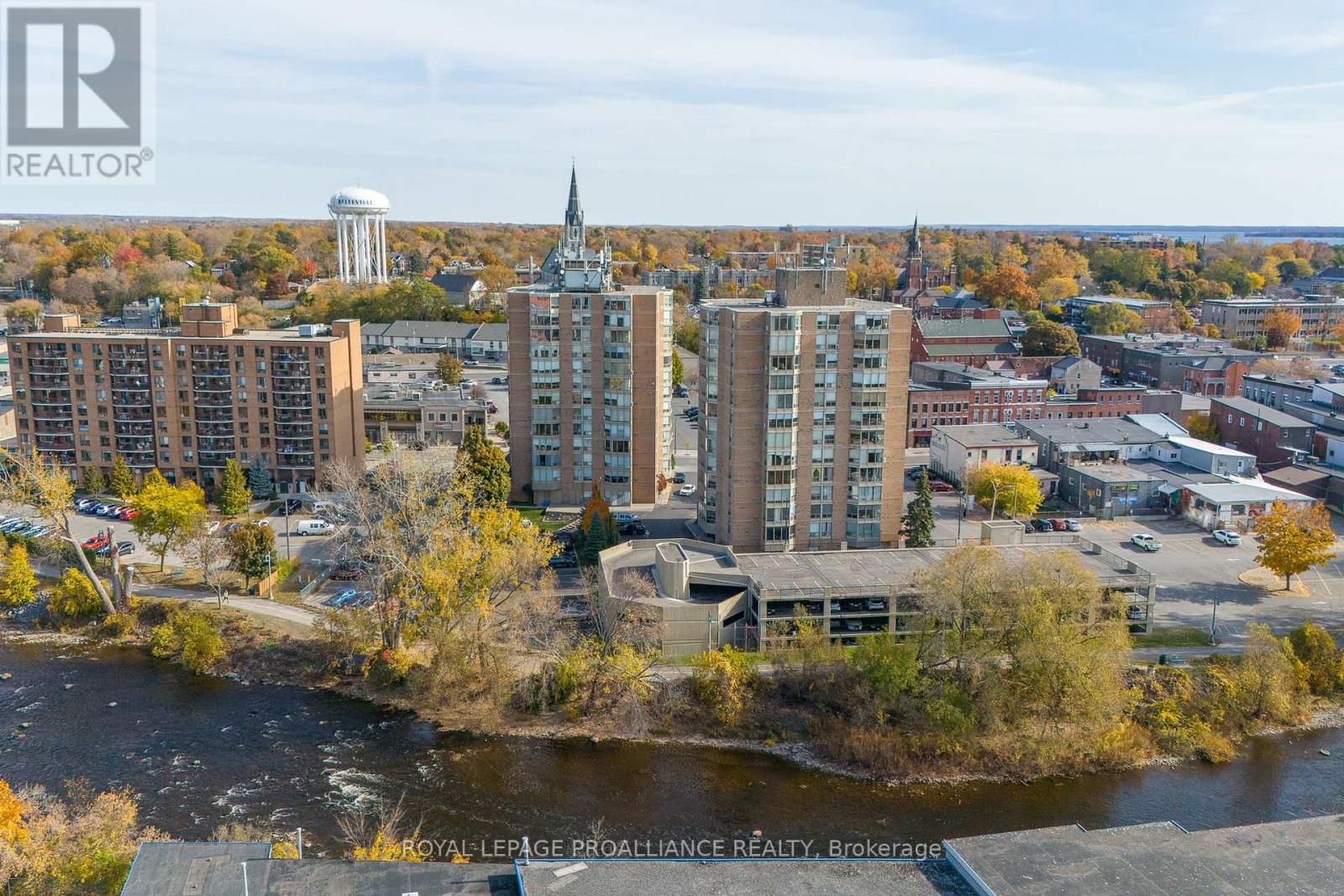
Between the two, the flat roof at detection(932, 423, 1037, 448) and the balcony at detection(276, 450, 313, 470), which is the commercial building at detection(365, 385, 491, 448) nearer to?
the balcony at detection(276, 450, 313, 470)

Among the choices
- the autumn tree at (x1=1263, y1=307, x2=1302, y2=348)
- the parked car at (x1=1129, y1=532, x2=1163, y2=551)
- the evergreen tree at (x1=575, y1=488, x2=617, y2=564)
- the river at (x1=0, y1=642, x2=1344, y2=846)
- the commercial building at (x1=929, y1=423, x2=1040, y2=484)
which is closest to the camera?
the river at (x1=0, y1=642, x2=1344, y2=846)

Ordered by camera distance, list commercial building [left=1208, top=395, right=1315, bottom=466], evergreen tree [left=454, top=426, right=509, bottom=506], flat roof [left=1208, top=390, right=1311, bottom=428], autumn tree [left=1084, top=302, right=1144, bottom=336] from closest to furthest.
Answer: evergreen tree [left=454, top=426, right=509, bottom=506], commercial building [left=1208, top=395, right=1315, bottom=466], flat roof [left=1208, top=390, right=1311, bottom=428], autumn tree [left=1084, top=302, right=1144, bottom=336]

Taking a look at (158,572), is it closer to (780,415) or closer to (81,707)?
(81,707)

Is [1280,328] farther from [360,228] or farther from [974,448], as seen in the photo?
[360,228]

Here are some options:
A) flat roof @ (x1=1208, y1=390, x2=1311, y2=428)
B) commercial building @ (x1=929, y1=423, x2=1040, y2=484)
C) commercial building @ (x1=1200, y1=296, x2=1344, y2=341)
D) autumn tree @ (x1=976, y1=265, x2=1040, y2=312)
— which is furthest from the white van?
commercial building @ (x1=1200, y1=296, x2=1344, y2=341)

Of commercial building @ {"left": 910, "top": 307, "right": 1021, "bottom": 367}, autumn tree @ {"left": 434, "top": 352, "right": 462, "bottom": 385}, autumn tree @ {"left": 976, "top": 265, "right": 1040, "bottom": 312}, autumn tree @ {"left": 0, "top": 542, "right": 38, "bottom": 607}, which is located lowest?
autumn tree @ {"left": 0, "top": 542, "right": 38, "bottom": 607}

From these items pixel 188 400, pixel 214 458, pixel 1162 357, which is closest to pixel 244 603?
pixel 214 458

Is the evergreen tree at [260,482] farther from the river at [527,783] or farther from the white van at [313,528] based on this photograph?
the river at [527,783]

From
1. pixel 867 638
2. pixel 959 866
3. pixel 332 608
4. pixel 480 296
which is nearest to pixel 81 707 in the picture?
pixel 332 608
